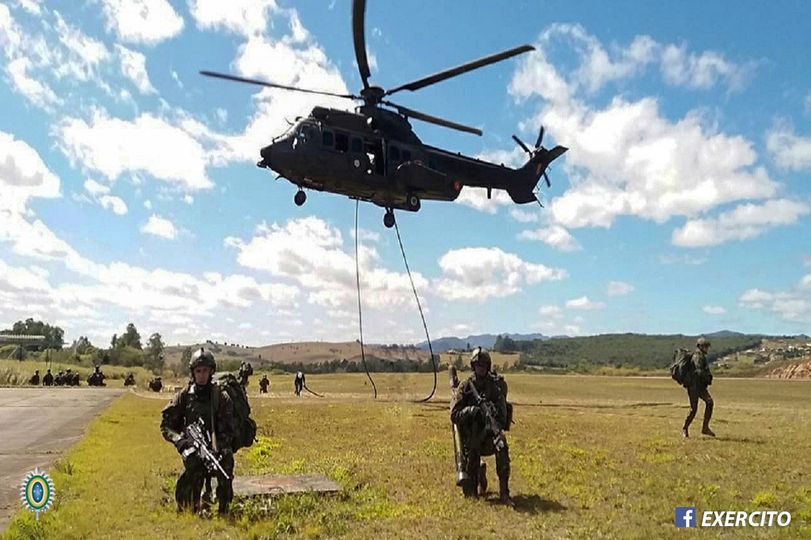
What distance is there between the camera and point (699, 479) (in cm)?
1106

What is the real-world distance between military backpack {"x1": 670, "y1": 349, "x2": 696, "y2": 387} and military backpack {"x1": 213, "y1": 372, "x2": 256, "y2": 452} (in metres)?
12.5

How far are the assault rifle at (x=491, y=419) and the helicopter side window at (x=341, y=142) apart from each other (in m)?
14.5

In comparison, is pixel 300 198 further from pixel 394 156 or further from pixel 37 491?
pixel 37 491

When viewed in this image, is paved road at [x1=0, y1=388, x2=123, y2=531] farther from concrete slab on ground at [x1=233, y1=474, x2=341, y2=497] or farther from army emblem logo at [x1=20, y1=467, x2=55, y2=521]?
concrete slab on ground at [x1=233, y1=474, x2=341, y2=497]

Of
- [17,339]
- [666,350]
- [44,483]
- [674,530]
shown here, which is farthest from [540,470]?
A: [666,350]

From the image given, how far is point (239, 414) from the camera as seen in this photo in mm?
8570

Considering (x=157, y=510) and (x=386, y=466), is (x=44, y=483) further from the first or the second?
(x=386, y=466)

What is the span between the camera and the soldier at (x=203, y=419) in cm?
822

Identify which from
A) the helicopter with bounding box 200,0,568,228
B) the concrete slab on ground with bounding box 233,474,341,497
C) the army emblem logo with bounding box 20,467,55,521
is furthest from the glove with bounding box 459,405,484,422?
the helicopter with bounding box 200,0,568,228

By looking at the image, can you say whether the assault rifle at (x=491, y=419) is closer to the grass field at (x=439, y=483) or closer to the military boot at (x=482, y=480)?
the military boot at (x=482, y=480)

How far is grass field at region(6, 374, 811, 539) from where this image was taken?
7.91m

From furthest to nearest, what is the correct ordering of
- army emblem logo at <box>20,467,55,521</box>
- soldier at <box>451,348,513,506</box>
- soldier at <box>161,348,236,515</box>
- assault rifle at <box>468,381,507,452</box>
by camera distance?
soldier at <box>451,348,513,506</box> < assault rifle at <box>468,381,507,452</box> < soldier at <box>161,348,236,515</box> < army emblem logo at <box>20,467,55,521</box>

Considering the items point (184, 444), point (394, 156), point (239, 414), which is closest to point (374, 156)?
point (394, 156)

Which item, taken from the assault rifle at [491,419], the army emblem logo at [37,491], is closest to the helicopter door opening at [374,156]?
the assault rifle at [491,419]
